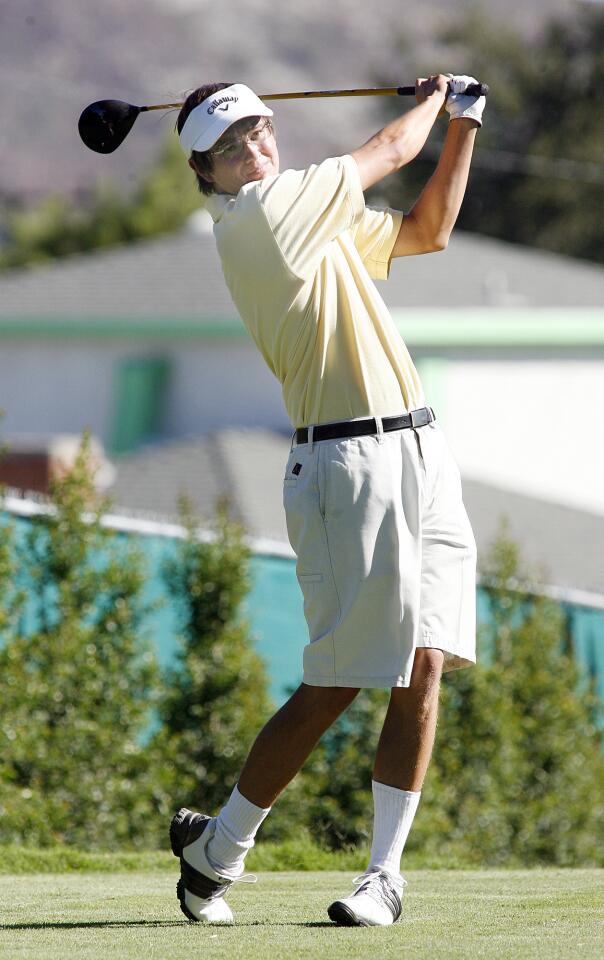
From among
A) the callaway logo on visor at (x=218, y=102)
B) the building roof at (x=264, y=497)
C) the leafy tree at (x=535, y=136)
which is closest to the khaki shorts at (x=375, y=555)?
the callaway logo on visor at (x=218, y=102)

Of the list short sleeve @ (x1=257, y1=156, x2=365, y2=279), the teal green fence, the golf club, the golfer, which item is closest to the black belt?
the golfer

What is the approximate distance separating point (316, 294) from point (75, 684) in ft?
14.5

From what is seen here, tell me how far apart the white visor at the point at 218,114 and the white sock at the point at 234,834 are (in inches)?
66.6

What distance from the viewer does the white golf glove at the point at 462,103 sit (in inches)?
189

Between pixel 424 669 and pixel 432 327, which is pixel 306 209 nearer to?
pixel 424 669

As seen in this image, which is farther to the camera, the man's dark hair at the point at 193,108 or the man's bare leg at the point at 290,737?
the man's dark hair at the point at 193,108

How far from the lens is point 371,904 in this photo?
14.5 feet

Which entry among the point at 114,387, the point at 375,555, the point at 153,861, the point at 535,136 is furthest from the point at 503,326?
the point at 535,136

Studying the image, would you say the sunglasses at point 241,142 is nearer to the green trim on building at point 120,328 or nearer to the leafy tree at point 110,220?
the green trim on building at point 120,328

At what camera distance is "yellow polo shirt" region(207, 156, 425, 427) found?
454cm

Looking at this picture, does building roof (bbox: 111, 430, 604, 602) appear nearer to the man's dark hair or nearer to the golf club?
the golf club

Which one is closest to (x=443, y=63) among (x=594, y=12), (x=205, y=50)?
(x=594, y=12)

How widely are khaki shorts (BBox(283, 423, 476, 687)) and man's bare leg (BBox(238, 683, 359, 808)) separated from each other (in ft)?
0.20

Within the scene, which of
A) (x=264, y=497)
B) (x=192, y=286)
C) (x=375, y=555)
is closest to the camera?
(x=375, y=555)
